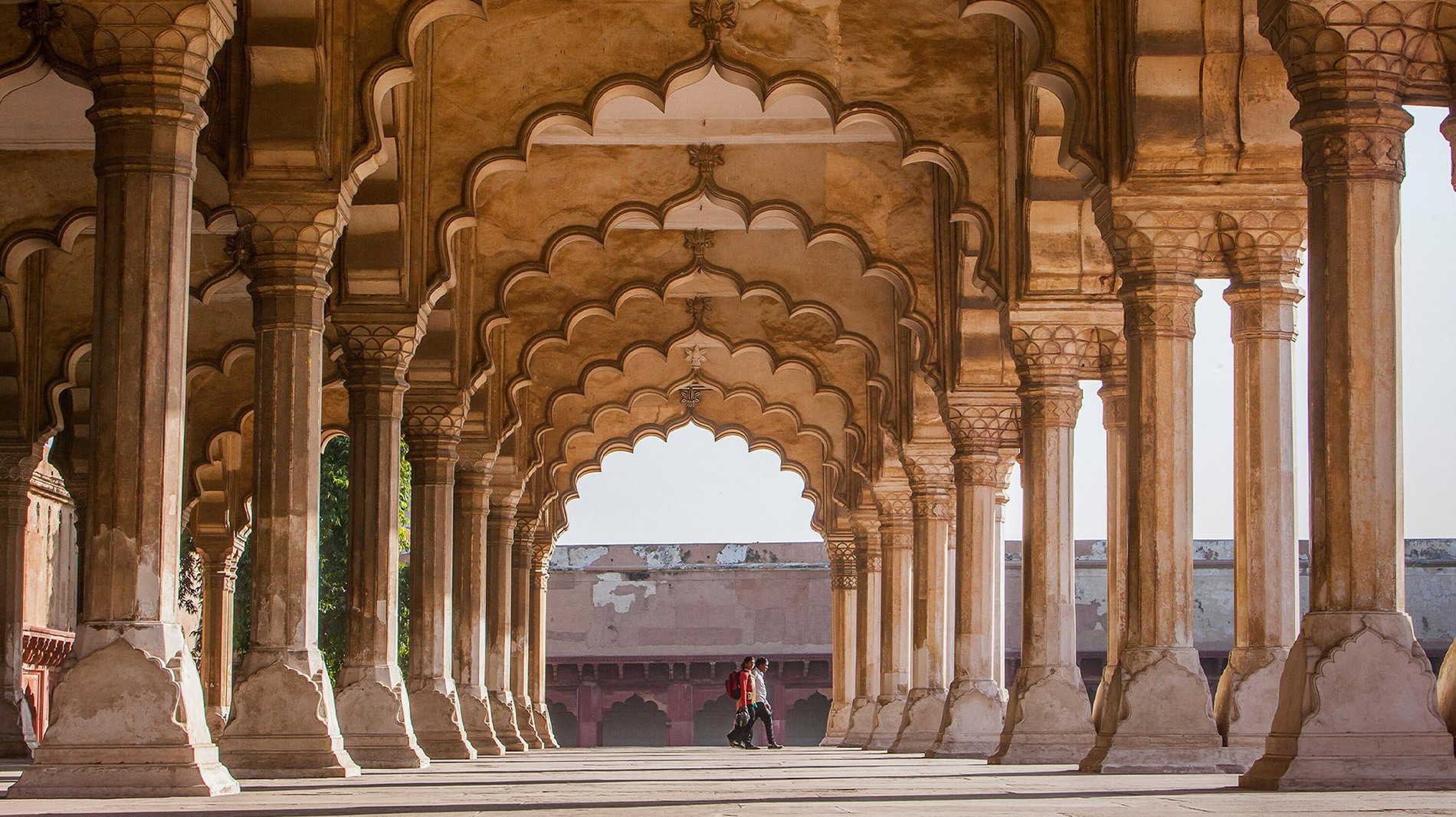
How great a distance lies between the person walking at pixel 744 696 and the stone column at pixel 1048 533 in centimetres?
924

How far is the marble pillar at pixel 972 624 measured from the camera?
17.9 meters

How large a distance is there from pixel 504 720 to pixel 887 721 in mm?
5151

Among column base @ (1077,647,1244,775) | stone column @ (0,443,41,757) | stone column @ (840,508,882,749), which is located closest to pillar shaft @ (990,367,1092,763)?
column base @ (1077,647,1244,775)

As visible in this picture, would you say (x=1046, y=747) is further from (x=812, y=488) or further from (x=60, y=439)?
(x=812, y=488)

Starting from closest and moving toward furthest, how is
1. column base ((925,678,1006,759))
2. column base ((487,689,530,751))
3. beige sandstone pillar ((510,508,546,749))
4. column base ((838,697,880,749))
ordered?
column base ((925,678,1006,759))
column base ((487,689,530,751))
column base ((838,697,880,749))
beige sandstone pillar ((510,508,546,749))

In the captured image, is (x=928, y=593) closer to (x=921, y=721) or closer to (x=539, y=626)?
(x=921, y=721)

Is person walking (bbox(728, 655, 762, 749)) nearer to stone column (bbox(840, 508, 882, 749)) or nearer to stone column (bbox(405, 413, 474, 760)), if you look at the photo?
stone column (bbox(840, 508, 882, 749))

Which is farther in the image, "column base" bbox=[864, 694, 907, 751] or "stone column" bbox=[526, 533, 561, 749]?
"stone column" bbox=[526, 533, 561, 749]

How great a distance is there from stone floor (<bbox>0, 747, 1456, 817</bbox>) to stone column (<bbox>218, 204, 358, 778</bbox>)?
0.43 meters

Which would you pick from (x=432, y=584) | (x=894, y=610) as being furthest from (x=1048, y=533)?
(x=894, y=610)

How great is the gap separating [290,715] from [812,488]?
62.9ft

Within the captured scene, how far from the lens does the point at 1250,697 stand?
11.7 m

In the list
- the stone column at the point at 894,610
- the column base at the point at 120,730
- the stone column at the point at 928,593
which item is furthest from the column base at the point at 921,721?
the column base at the point at 120,730

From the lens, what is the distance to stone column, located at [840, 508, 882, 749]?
1110 inches
